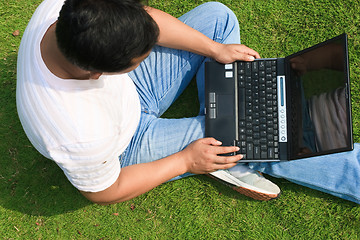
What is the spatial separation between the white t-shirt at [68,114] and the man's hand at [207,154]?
2.31 feet

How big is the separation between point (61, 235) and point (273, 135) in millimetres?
2045

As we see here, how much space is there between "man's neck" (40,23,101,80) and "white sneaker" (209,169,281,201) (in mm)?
1535

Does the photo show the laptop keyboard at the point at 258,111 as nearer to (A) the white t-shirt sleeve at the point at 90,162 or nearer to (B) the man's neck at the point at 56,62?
(A) the white t-shirt sleeve at the point at 90,162

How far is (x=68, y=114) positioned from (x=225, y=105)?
1231 mm

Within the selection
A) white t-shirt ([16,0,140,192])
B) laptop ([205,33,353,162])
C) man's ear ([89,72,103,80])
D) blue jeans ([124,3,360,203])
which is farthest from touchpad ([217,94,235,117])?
man's ear ([89,72,103,80])

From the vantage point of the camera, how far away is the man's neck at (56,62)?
1419 mm

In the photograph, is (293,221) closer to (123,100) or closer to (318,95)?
(318,95)

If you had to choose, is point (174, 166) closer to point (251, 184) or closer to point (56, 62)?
point (251, 184)

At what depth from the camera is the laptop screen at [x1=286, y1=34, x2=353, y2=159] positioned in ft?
6.47

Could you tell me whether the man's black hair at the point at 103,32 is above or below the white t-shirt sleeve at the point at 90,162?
above

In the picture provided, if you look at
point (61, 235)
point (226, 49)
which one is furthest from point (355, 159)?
point (61, 235)

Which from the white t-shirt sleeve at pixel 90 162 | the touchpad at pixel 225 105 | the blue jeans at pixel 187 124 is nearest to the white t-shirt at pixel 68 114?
the white t-shirt sleeve at pixel 90 162

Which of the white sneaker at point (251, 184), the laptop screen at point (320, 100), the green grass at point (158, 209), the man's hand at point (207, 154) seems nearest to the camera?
the laptop screen at point (320, 100)

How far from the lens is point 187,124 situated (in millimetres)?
2439
